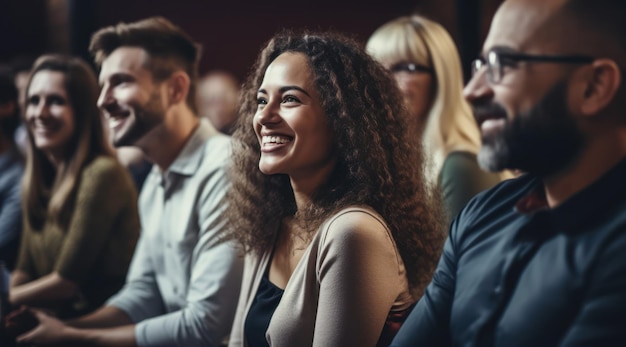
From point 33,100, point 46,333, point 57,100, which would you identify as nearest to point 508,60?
point 46,333

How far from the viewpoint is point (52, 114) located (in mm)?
3471

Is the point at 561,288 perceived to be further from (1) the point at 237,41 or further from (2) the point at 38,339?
(1) the point at 237,41

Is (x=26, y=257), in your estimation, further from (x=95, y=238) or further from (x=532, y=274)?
(x=532, y=274)

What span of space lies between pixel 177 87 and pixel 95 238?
0.68 metres

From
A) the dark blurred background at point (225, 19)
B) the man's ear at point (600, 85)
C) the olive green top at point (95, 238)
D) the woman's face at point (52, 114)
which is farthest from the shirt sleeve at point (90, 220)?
the dark blurred background at point (225, 19)

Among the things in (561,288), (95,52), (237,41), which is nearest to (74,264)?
(95,52)

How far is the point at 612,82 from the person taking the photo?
1407 millimetres

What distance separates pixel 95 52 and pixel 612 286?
7.71ft

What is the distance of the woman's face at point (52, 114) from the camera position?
346 cm

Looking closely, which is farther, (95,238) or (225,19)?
(225,19)

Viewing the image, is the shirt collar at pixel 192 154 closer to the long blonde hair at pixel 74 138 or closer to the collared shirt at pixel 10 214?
the long blonde hair at pixel 74 138

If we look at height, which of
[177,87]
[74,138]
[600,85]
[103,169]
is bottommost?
[103,169]

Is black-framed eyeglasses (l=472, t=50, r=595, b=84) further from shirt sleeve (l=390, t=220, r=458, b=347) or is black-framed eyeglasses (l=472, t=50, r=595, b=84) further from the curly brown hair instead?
the curly brown hair

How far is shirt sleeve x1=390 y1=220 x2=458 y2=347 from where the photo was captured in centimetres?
163
